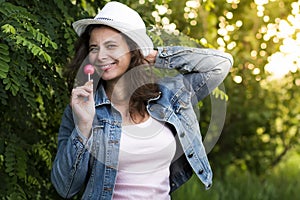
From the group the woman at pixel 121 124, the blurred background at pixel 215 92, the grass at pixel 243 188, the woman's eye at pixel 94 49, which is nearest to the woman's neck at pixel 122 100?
the woman at pixel 121 124

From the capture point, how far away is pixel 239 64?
5.80m

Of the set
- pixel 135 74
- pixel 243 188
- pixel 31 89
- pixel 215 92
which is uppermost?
pixel 135 74

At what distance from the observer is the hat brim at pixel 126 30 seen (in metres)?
2.57

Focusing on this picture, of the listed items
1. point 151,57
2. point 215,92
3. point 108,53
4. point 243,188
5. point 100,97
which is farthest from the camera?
point 243,188

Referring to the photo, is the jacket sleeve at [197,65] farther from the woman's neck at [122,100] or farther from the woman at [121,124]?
the woman's neck at [122,100]

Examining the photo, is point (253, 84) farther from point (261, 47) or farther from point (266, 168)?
point (266, 168)

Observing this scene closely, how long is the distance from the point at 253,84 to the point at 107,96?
355 cm

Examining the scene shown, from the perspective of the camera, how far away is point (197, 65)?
2.97 meters

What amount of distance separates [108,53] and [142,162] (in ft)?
1.35

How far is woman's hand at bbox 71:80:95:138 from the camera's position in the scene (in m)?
2.46

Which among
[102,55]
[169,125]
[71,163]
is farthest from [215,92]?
[71,163]

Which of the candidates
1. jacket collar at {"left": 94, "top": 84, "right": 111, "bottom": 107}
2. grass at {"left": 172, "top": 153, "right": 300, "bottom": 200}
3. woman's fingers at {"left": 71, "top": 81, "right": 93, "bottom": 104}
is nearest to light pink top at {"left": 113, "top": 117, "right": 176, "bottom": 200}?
jacket collar at {"left": 94, "top": 84, "right": 111, "bottom": 107}

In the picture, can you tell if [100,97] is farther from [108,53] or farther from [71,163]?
[71,163]

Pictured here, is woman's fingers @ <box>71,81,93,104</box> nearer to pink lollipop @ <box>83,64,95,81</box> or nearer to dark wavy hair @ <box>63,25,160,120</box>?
pink lollipop @ <box>83,64,95,81</box>
